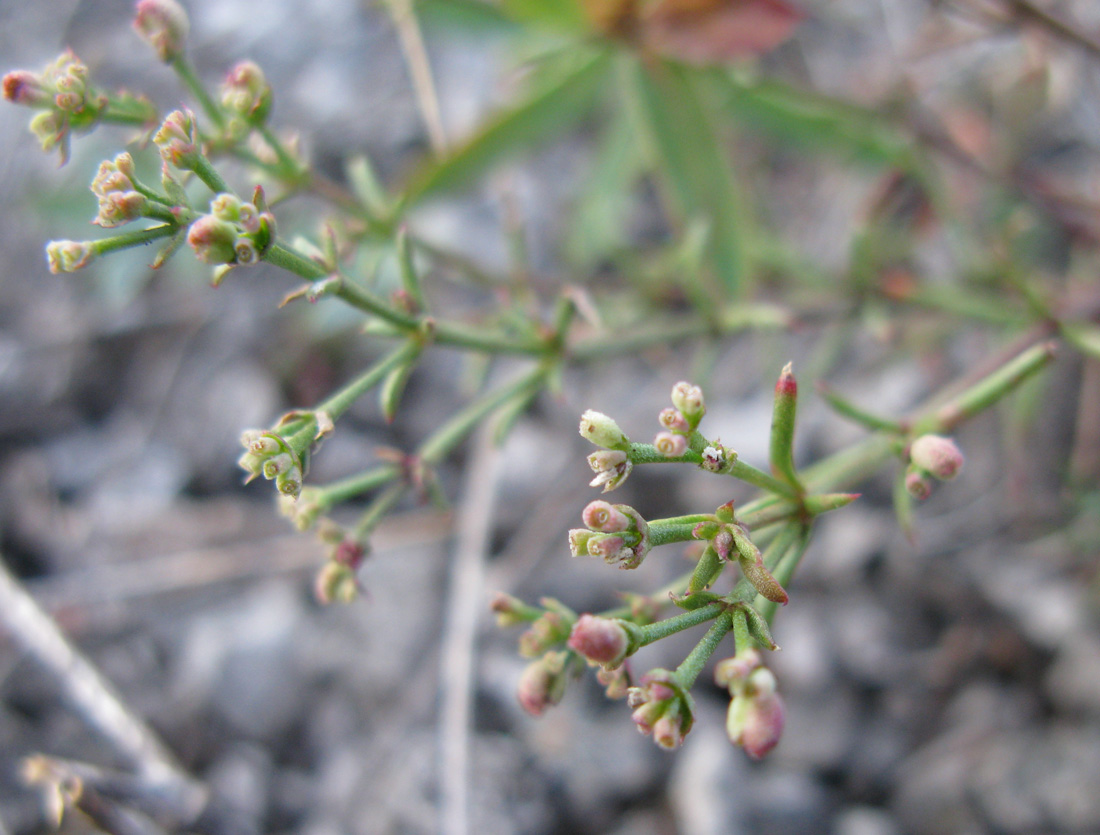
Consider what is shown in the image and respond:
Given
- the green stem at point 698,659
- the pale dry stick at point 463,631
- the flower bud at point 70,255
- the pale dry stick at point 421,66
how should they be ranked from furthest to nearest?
the pale dry stick at point 421,66 → the pale dry stick at point 463,631 → the flower bud at point 70,255 → the green stem at point 698,659

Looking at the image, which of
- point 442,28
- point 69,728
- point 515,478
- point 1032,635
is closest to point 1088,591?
point 1032,635

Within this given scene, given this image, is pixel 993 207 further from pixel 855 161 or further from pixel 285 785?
pixel 285 785

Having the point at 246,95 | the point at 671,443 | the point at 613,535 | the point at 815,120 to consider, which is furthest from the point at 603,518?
the point at 815,120

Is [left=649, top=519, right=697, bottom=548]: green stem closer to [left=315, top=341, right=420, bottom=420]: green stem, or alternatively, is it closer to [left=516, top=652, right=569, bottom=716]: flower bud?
[left=516, top=652, right=569, bottom=716]: flower bud

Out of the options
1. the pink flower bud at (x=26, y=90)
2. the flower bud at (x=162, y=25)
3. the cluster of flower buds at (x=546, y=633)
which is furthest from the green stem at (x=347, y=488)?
the flower bud at (x=162, y=25)

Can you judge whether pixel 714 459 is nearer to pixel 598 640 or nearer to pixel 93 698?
pixel 598 640

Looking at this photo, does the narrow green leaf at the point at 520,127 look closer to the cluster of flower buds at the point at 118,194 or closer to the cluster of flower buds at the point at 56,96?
the cluster of flower buds at the point at 56,96

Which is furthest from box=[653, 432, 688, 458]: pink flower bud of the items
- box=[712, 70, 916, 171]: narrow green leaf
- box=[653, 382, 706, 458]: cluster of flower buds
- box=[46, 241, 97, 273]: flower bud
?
box=[712, 70, 916, 171]: narrow green leaf
